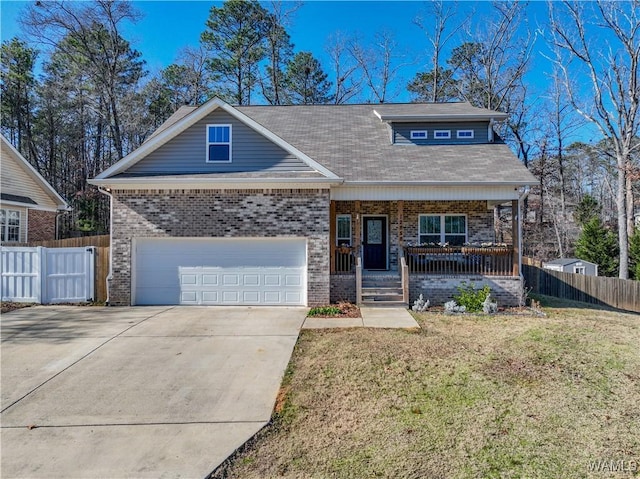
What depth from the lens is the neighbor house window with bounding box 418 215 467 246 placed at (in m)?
13.2

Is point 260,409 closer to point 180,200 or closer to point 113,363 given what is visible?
point 113,363

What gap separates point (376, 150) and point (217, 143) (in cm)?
541

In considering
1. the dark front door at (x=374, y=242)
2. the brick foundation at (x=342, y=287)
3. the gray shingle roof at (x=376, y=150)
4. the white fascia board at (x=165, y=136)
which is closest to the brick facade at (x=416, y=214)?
the dark front door at (x=374, y=242)

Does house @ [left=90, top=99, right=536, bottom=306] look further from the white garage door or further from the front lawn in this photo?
the front lawn

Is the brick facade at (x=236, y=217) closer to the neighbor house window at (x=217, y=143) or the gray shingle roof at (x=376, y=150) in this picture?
the neighbor house window at (x=217, y=143)

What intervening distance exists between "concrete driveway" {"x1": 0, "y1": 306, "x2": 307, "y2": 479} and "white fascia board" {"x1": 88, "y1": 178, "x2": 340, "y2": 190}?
3.65 metres

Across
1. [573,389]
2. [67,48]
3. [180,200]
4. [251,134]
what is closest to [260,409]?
[573,389]

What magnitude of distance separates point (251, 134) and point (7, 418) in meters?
8.33

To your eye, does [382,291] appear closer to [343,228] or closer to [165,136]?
[343,228]

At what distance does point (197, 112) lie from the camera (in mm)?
10680

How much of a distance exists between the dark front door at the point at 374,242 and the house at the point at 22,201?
45.5 ft

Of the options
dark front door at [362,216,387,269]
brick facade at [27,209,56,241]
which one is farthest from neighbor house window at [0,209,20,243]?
dark front door at [362,216,387,269]

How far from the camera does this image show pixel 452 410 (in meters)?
4.55

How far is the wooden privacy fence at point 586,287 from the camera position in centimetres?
1435
